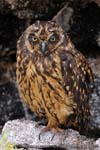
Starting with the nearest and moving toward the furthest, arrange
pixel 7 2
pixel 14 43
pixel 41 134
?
pixel 41 134, pixel 7 2, pixel 14 43

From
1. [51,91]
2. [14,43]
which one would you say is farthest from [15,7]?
[51,91]

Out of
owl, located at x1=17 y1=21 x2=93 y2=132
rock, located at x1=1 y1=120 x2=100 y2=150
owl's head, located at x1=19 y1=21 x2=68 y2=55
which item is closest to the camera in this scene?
rock, located at x1=1 y1=120 x2=100 y2=150

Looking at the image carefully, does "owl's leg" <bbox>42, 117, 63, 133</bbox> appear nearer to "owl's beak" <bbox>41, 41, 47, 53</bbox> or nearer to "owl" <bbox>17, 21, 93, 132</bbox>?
"owl" <bbox>17, 21, 93, 132</bbox>

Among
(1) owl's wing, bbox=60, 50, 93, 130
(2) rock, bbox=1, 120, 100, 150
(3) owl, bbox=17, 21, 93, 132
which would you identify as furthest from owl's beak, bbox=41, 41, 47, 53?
(2) rock, bbox=1, 120, 100, 150

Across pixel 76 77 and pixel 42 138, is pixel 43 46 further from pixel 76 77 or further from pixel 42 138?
pixel 42 138

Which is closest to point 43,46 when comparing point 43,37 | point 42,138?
point 43,37

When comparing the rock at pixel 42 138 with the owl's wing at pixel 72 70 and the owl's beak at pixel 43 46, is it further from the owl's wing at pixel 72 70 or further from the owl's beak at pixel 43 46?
the owl's beak at pixel 43 46

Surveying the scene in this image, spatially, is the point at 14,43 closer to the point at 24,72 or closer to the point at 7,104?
the point at 7,104

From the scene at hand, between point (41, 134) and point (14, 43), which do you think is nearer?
point (41, 134)
